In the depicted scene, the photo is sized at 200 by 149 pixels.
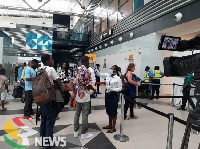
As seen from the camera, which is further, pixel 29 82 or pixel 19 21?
pixel 19 21

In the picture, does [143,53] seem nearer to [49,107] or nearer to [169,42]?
[49,107]

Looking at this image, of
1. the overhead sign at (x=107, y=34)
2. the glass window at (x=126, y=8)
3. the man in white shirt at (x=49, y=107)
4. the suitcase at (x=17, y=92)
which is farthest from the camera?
the overhead sign at (x=107, y=34)

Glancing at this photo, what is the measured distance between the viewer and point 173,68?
56.2 inches

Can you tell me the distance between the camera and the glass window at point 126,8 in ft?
31.4

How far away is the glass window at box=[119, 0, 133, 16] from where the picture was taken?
958cm

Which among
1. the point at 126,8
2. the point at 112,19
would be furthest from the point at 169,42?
the point at 112,19

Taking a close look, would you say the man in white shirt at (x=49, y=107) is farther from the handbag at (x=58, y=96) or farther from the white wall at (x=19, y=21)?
the white wall at (x=19, y=21)

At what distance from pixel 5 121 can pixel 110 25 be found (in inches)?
408

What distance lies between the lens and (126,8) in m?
10.1

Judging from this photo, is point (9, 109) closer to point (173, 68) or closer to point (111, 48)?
point (173, 68)

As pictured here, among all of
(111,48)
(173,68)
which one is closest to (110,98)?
(173,68)

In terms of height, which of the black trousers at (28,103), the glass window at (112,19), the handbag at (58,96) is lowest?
the black trousers at (28,103)

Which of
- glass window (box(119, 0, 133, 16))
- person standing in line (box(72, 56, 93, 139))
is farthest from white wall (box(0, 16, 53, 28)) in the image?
person standing in line (box(72, 56, 93, 139))

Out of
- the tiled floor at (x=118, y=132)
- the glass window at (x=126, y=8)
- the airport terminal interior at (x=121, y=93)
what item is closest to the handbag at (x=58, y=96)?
the airport terminal interior at (x=121, y=93)
